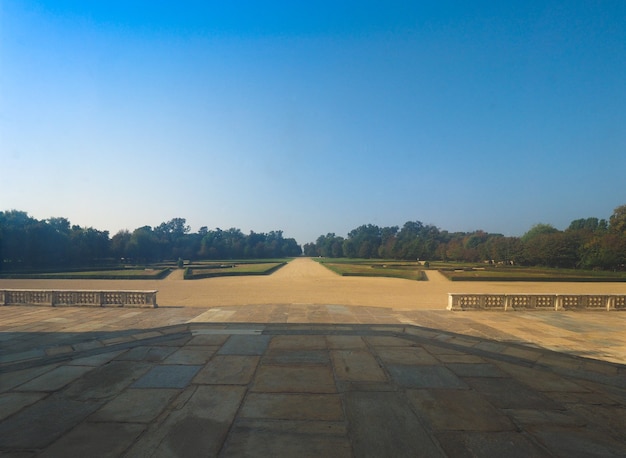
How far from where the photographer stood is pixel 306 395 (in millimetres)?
4520

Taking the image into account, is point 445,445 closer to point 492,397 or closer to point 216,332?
point 492,397

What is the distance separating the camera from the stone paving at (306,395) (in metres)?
3.38

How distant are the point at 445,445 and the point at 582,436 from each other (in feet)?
5.17

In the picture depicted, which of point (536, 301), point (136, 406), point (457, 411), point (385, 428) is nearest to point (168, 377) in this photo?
point (136, 406)

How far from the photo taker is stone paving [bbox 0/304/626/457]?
133 inches

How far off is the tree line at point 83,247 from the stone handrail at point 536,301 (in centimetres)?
5125

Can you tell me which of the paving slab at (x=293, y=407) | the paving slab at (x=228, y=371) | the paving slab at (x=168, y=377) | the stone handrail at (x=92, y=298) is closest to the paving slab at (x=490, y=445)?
the paving slab at (x=293, y=407)

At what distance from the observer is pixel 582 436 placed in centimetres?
357

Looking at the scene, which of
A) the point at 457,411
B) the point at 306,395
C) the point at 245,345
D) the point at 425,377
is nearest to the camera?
the point at 457,411

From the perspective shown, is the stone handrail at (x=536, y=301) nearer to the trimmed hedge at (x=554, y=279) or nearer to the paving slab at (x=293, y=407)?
the paving slab at (x=293, y=407)

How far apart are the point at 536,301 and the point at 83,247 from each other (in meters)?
57.1

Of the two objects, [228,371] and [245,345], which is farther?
[245,345]

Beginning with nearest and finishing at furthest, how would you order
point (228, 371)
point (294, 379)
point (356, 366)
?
1. point (294, 379)
2. point (228, 371)
3. point (356, 366)

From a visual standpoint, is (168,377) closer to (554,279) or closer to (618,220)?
(554,279)
